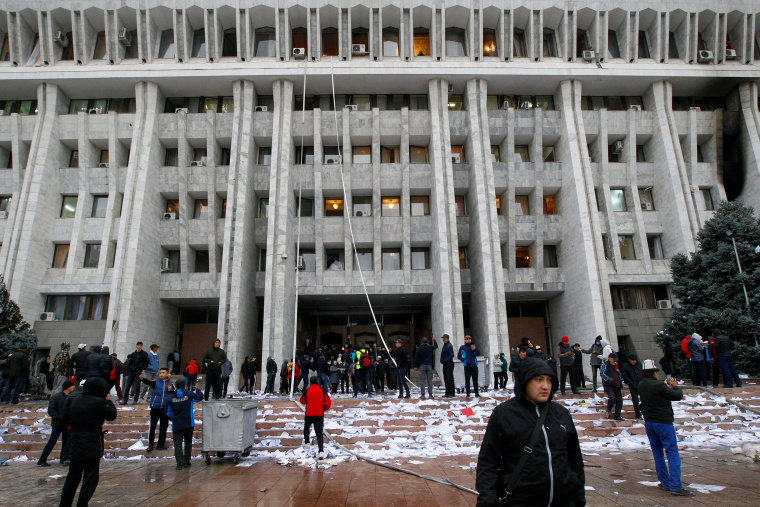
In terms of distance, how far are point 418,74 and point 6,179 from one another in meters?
24.3

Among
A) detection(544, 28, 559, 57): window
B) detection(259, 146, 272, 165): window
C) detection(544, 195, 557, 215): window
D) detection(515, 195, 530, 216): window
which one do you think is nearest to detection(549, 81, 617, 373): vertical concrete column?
detection(544, 195, 557, 215): window

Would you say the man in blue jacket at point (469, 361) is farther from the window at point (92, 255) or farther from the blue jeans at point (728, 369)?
the window at point (92, 255)

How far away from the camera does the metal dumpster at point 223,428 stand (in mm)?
9602

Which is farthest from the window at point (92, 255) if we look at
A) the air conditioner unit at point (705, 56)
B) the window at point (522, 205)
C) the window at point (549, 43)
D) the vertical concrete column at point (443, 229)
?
the air conditioner unit at point (705, 56)

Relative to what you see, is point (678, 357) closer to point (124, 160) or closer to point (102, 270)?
point (102, 270)

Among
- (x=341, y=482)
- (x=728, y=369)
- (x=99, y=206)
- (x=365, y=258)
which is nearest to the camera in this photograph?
(x=341, y=482)

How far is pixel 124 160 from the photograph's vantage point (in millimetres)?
27812

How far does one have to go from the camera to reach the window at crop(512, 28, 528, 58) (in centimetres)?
2858

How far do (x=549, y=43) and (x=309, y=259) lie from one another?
65.1 feet

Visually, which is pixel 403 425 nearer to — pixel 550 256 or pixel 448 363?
pixel 448 363

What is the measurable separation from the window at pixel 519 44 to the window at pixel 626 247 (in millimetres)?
12512

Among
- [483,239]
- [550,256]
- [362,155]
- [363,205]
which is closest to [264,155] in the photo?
[362,155]

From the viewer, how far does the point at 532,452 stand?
317 centimetres

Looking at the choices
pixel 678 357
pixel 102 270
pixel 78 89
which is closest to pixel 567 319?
pixel 678 357
